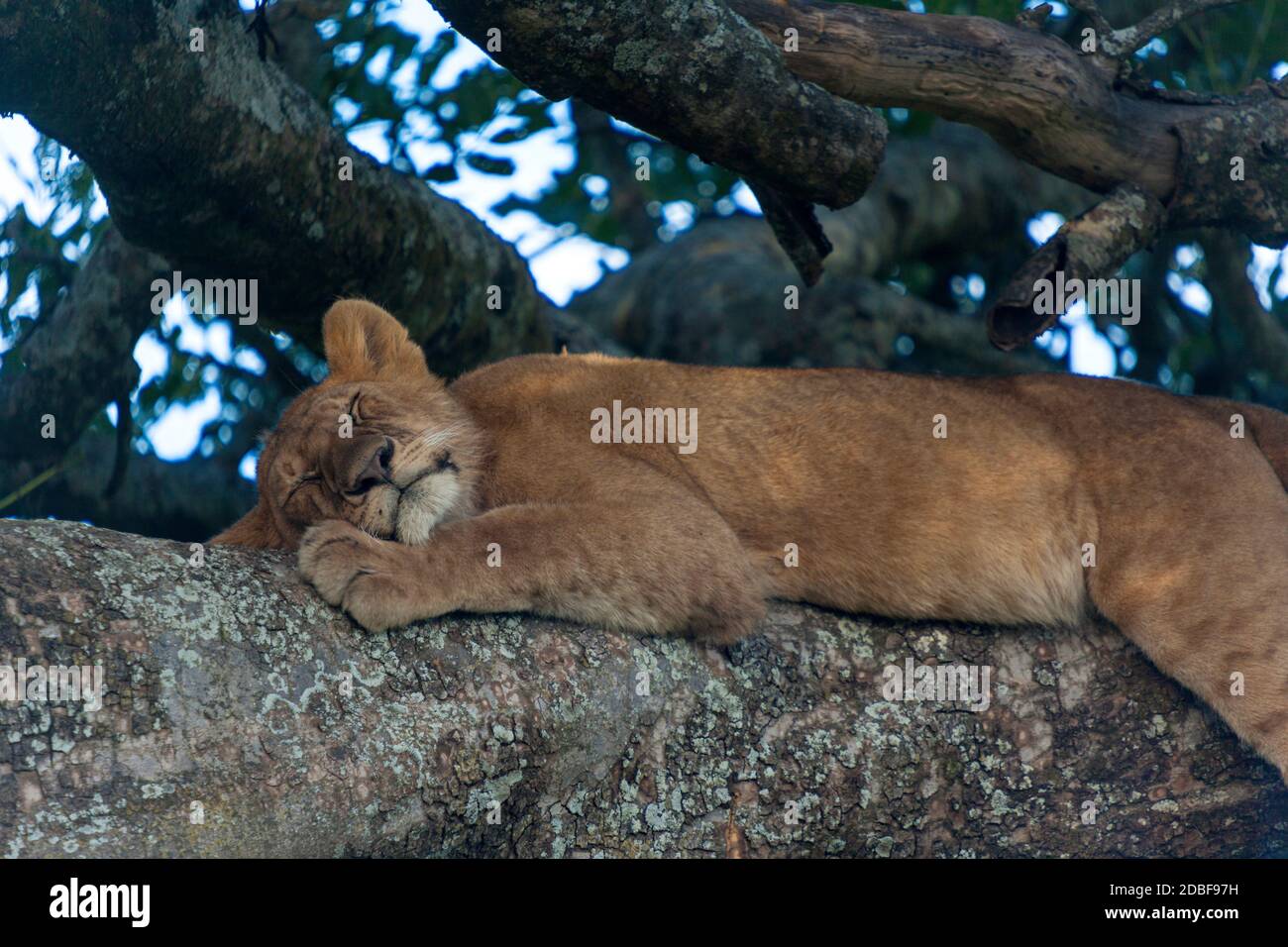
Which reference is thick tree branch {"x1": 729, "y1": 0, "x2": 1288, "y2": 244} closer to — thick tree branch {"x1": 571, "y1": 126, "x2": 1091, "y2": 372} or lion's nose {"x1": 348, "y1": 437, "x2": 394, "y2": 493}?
lion's nose {"x1": 348, "y1": 437, "x2": 394, "y2": 493}

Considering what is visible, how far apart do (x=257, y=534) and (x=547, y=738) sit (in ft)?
5.58

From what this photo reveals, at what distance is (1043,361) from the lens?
316 inches

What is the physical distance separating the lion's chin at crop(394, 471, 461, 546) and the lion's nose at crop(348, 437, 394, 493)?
0.10m

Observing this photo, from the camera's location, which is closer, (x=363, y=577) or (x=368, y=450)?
(x=363, y=577)

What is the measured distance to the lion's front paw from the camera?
10.5 feet

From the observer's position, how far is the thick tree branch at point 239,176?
3.69m

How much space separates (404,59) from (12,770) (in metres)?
4.60

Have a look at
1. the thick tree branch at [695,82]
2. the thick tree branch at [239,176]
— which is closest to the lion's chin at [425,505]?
the thick tree branch at [239,176]

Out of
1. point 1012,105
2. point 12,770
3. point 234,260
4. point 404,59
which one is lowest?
point 12,770

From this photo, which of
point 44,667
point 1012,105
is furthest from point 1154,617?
point 44,667

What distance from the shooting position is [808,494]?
14.3 feet

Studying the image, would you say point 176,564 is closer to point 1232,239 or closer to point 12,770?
point 12,770

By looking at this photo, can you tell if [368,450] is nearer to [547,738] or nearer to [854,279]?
[547,738]

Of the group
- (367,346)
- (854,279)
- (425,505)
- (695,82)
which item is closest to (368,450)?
(425,505)
